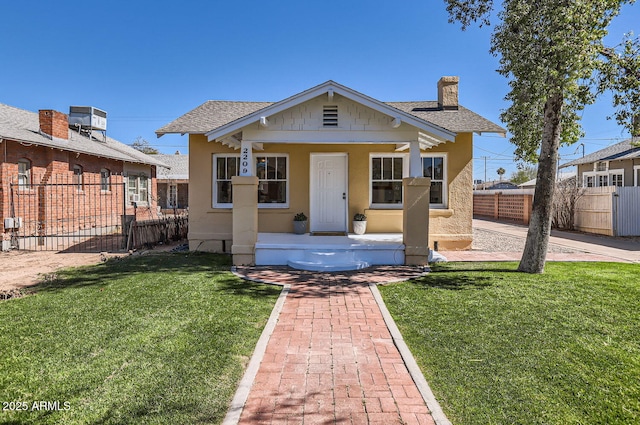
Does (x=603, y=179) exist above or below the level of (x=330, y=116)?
below

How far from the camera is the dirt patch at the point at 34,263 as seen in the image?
809 cm

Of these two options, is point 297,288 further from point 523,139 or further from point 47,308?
point 523,139

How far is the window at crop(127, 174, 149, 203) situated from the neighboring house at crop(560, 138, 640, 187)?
27.9 meters

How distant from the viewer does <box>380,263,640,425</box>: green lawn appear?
3.26m

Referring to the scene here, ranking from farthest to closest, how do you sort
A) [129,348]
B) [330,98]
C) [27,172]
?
[27,172], [330,98], [129,348]

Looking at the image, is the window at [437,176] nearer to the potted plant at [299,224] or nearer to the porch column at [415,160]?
the porch column at [415,160]

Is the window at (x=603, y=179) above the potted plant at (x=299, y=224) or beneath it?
above

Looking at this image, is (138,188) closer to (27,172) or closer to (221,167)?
(27,172)

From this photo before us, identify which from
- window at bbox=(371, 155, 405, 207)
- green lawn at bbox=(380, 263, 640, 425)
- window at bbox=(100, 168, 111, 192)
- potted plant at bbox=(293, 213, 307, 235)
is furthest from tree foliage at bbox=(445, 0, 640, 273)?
window at bbox=(100, 168, 111, 192)

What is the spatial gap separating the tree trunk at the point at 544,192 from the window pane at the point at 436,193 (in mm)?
3833

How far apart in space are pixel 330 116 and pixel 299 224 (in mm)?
3757

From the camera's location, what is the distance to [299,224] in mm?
11852

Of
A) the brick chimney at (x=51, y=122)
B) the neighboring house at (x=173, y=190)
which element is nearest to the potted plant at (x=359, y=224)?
the brick chimney at (x=51, y=122)

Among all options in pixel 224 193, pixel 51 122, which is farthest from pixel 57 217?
pixel 224 193
